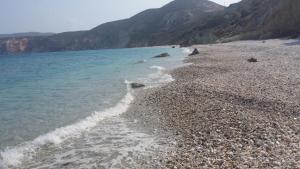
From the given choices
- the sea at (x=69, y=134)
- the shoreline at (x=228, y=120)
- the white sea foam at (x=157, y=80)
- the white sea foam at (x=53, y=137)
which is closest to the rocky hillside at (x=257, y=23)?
the white sea foam at (x=157, y=80)

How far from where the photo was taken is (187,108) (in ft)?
51.7

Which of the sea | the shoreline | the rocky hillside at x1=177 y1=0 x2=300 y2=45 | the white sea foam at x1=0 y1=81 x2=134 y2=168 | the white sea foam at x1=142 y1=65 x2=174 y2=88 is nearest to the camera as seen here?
the shoreline

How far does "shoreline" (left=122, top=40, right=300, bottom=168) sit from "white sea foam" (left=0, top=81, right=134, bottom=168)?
3.53 feet

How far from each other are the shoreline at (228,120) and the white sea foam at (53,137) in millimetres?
1077

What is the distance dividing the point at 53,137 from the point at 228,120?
5.90m

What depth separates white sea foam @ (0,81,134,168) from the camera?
11180mm

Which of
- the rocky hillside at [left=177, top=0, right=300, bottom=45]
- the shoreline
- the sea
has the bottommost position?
the sea

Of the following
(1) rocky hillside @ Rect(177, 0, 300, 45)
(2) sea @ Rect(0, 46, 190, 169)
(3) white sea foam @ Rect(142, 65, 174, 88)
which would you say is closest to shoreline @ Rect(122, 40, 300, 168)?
(2) sea @ Rect(0, 46, 190, 169)

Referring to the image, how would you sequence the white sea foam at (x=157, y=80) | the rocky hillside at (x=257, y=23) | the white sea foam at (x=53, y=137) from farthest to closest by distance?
the rocky hillside at (x=257, y=23)
the white sea foam at (x=157, y=80)
the white sea foam at (x=53, y=137)

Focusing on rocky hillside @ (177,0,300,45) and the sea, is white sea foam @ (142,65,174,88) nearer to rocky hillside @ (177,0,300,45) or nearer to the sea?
the sea

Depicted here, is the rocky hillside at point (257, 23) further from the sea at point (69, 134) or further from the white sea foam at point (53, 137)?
the white sea foam at point (53, 137)

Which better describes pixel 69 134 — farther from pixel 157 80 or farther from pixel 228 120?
pixel 157 80

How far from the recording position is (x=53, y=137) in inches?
514

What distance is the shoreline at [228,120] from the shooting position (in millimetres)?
9281
